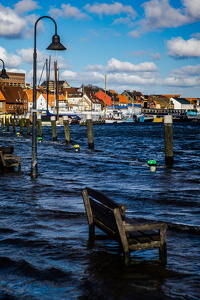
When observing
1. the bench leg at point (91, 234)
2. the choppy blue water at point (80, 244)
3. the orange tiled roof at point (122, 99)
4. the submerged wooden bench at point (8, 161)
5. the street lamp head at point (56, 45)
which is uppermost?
the orange tiled roof at point (122, 99)

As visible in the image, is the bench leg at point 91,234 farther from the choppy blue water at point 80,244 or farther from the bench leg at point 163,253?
the bench leg at point 163,253

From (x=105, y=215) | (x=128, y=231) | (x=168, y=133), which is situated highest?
(x=168, y=133)

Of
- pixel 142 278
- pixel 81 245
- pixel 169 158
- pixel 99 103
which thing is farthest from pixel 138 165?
pixel 99 103

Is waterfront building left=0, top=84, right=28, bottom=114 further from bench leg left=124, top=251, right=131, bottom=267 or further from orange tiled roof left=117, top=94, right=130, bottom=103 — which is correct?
bench leg left=124, top=251, right=131, bottom=267

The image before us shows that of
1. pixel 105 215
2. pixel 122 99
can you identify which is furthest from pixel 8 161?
pixel 122 99

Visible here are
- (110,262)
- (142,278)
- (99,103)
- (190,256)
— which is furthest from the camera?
(99,103)

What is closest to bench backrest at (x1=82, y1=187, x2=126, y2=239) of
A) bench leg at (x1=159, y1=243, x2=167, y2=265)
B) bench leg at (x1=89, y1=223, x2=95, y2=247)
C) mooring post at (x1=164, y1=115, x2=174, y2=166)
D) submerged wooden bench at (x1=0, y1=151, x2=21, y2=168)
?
bench leg at (x1=89, y1=223, x2=95, y2=247)

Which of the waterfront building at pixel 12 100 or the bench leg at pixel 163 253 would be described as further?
the waterfront building at pixel 12 100

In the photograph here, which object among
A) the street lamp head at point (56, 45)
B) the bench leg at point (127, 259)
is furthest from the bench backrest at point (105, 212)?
the street lamp head at point (56, 45)

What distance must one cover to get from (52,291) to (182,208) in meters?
6.53

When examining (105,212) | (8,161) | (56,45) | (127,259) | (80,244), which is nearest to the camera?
(127,259)

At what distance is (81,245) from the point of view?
7.88m

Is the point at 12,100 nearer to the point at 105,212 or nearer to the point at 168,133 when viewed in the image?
the point at 168,133

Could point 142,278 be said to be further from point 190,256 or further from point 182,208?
point 182,208
